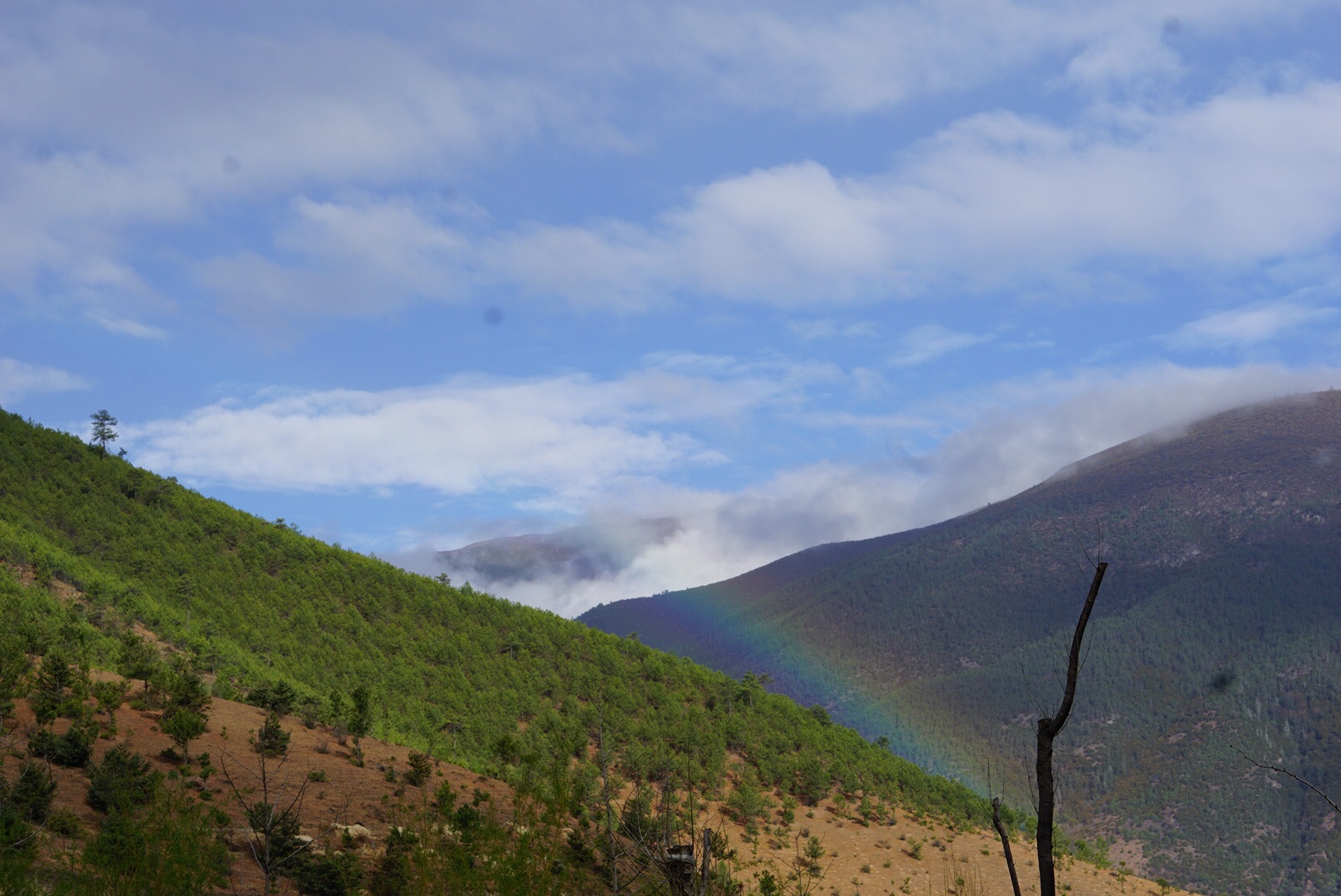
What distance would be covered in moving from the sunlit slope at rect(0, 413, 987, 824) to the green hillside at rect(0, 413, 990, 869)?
0.12 metres

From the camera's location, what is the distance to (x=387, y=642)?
5266cm

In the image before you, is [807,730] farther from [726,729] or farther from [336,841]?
[336,841]

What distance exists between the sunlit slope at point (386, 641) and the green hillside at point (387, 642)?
0.12m

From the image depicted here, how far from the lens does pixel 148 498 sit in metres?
58.0

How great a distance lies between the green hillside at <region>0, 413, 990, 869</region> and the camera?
42625 mm

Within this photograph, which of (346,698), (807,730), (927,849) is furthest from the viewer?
(807,730)

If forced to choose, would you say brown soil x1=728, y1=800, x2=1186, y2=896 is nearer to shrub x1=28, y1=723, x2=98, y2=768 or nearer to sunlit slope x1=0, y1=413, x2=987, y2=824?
sunlit slope x1=0, y1=413, x2=987, y2=824

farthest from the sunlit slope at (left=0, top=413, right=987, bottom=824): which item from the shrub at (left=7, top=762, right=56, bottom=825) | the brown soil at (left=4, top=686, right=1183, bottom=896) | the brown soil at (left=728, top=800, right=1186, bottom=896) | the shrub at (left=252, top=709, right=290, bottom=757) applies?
the shrub at (left=7, top=762, right=56, bottom=825)

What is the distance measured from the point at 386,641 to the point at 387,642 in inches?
4.7

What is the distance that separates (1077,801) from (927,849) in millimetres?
136923

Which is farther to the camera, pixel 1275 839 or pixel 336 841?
pixel 1275 839

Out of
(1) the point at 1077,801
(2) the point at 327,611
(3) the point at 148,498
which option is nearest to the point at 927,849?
(2) the point at 327,611

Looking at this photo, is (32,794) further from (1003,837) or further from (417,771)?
(1003,837)

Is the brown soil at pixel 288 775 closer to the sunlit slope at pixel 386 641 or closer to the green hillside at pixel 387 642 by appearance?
the green hillside at pixel 387 642
